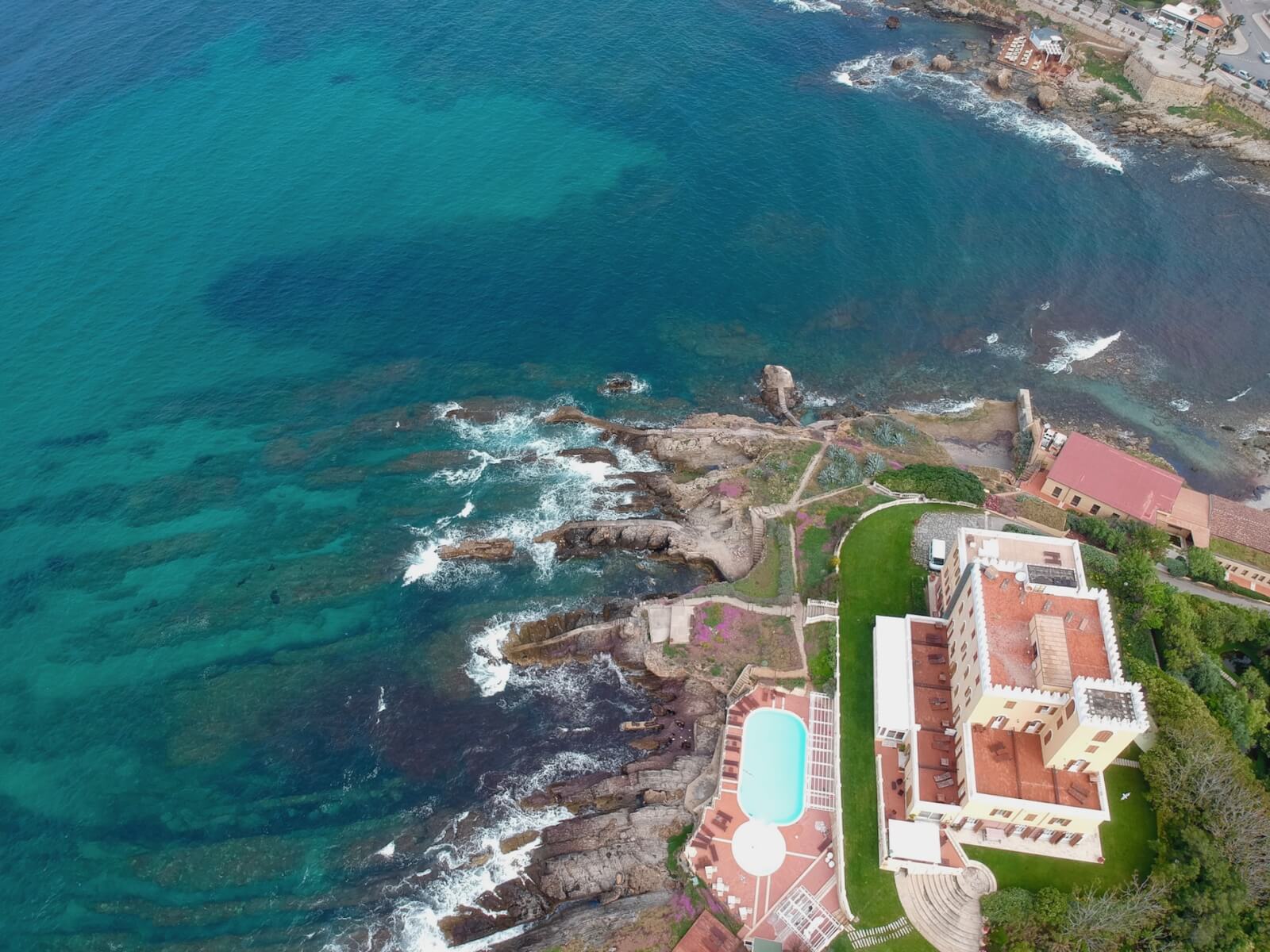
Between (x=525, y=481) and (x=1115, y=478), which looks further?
A: (x=525, y=481)

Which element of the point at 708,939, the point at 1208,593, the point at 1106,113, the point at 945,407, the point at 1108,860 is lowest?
the point at 708,939

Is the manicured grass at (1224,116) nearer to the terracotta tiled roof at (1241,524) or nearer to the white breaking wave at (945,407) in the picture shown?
the white breaking wave at (945,407)

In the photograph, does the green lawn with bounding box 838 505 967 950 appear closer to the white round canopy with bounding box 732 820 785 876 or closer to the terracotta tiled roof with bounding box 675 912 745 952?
the white round canopy with bounding box 732 820 785 876

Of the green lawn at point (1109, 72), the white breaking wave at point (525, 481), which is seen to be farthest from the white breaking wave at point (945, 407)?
the green lawn at point (1109, 72)

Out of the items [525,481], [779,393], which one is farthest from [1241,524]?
[525,481]

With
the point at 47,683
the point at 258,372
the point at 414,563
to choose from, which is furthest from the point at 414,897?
the point at 258,372

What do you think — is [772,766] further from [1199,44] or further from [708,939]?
[1199,44]
